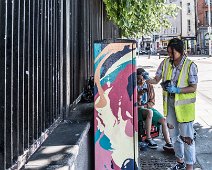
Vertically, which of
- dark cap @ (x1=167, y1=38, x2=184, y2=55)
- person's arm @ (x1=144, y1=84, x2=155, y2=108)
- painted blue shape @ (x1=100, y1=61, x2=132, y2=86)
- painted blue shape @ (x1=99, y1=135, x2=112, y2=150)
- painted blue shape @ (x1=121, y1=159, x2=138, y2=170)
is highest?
dark cap @ (x1=167, y1=38, x2=184, y2=55)

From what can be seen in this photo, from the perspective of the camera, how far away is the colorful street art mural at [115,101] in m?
3.98

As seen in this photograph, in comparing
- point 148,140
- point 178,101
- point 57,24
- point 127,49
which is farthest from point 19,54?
point 148,140

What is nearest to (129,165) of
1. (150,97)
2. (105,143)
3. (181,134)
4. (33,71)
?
(105,143)

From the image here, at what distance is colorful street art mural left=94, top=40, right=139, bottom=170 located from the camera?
3.98 m

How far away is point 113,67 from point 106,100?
0.38 m

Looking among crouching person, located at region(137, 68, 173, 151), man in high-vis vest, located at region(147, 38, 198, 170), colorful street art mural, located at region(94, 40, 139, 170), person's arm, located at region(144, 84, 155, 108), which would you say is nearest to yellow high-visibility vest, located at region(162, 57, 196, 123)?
man in high-vis vest, located at region(147, 38, 198, 170)

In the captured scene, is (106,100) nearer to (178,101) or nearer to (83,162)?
(83,162)

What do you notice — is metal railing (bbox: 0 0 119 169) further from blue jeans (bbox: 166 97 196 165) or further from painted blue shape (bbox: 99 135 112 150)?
blue jeans (bbox: 166 97 196 165)

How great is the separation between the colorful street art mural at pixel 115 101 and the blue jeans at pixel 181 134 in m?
1.09

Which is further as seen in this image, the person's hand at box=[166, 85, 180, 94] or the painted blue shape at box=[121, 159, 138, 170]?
the person's hand at box=[166, 85, 180, 94]

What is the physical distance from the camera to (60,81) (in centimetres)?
359

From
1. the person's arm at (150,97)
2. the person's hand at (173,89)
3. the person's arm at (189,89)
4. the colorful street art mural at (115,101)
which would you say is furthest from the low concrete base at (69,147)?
the person's arm at (150,97)

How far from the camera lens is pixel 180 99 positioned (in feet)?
15.6

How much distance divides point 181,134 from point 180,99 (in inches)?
20.3
